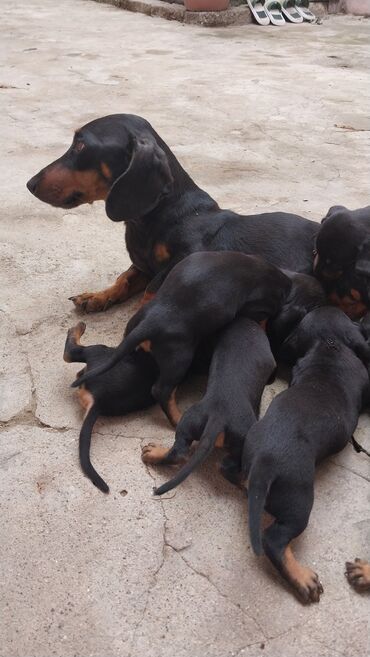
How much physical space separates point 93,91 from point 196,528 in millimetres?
5633

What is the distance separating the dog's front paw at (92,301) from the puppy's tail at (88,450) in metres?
0.91

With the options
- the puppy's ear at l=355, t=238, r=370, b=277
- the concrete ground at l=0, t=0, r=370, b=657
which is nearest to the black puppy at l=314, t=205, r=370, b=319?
the puppy's ear at l=355, t=238, r=370, b=277

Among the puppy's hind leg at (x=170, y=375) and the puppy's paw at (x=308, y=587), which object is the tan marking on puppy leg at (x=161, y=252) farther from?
the puppy's paw at (x=308, y=587)

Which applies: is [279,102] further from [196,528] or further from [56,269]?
[196,528]

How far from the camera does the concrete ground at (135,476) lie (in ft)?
6.42

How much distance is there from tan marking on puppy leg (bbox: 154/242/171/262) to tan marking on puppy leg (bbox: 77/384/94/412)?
0.80 meters

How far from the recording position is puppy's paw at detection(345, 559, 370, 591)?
2064 millimetres

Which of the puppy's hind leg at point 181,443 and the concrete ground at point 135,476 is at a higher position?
the puppy's hind leg at point 181,443

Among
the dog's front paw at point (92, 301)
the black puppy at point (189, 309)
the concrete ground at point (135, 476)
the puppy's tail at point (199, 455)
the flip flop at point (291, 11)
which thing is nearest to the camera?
the concrete ground at point (135, 476)

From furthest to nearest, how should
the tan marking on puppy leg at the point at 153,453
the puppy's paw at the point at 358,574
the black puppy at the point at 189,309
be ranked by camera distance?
the black puppy at the point at 189,309 < the tan marking on puppy leg at the point at 153,453 < the puppy's paw at the point at 358,574

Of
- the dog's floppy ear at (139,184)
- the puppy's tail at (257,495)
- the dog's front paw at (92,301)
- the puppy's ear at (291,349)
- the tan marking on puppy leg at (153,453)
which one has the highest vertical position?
the dog's floppy ear at (139,184)

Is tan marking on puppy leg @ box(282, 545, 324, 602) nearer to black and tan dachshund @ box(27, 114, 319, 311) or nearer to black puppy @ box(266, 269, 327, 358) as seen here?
black puppy @ box(266, 269, 327, 358)

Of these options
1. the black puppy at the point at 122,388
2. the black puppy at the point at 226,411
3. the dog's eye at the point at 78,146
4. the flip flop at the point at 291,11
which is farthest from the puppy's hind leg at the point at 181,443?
the flip flop at the point at 291,11

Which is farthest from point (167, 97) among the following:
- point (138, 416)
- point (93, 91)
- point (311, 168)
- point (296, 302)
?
point (138, 416)
